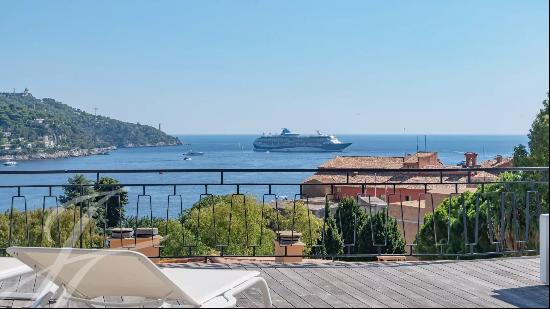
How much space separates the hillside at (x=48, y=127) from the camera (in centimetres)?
7606

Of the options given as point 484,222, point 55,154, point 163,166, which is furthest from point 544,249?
point 163,166

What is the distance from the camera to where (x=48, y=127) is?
79062 millimetres

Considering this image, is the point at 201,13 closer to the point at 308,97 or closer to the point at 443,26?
the point at 308,97

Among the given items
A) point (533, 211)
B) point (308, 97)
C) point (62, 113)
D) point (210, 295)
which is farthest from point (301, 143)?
point (210, 295)

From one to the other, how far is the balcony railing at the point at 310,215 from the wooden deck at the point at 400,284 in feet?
0.85

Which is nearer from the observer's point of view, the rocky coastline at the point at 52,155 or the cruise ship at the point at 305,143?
the rocky coastline at the point at 52,155

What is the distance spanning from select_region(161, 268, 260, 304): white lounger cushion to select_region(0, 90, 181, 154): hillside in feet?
246

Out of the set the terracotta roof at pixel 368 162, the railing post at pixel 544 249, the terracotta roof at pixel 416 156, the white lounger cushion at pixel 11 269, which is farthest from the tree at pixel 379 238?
the terracotta roof at pixel 368 162

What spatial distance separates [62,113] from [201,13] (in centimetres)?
2194

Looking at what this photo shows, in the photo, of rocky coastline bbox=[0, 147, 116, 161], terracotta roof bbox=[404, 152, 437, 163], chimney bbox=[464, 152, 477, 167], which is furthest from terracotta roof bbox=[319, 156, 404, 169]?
rocky coastline bbox=[0, 147, 116, 161]

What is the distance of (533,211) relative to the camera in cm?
1058

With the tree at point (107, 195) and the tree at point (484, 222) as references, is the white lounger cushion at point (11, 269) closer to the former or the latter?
the tree at point (107, 195)

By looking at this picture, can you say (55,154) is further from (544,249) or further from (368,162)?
(544,249)

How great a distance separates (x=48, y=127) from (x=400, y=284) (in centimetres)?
7842
